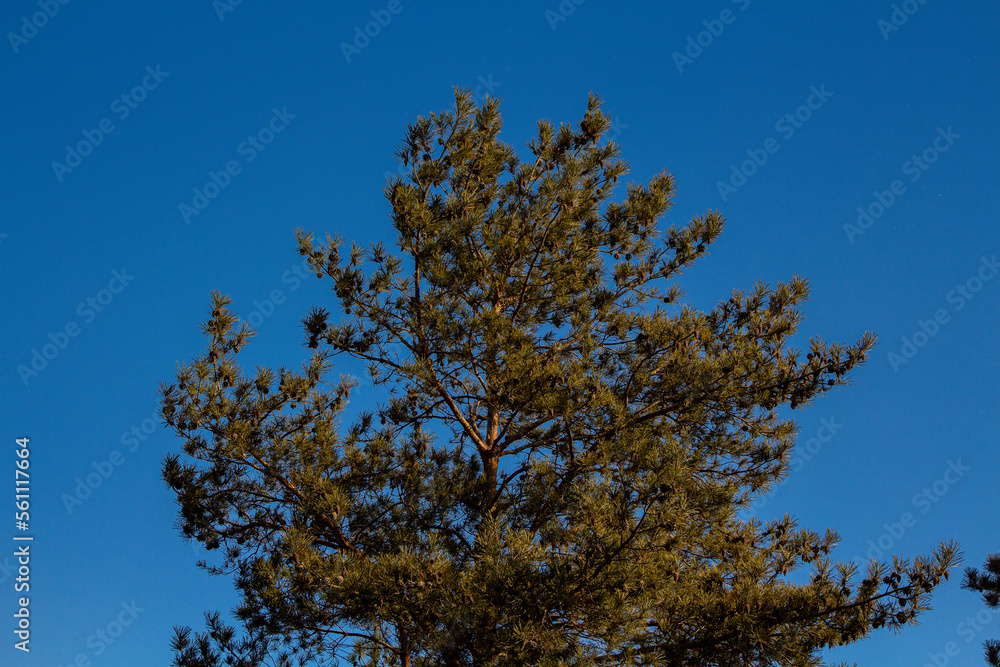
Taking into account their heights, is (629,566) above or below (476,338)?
below

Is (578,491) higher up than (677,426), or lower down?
lower down

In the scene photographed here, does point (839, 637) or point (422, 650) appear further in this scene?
point (422, 650)

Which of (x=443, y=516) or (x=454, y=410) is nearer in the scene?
(x=443, y=516)

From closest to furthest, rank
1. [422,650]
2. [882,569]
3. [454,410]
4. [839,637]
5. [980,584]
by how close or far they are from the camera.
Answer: [882,569] < [839,637] < [422,650] < [980,584] < [454,410]

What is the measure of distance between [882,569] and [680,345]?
82.4 inches

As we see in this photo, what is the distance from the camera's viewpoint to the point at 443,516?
582 cm

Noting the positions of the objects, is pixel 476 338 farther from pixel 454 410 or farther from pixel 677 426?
pixel 677 426

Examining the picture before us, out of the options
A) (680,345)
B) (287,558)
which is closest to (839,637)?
(680,345)

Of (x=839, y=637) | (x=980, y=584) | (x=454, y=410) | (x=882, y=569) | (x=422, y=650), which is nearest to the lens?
(x=882, y=569)

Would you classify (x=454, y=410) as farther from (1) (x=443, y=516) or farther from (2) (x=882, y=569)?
(2) (x=882, y=569)

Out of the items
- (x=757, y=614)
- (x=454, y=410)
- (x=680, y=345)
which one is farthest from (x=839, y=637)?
(x=454, y=410)

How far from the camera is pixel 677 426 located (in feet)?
18.6

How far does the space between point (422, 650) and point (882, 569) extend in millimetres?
→ 2955

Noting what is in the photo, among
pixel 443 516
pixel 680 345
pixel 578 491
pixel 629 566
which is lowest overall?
pixel 629 566
